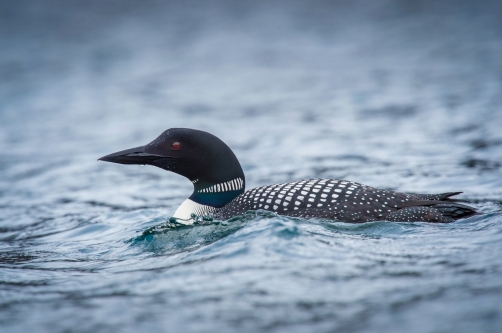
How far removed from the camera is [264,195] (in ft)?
13.8

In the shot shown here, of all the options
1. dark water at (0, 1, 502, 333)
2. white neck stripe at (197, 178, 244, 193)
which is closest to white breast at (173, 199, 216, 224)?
white neck stripe at (197, 178, 244, 193)

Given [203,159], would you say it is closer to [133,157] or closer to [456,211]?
[133,157]

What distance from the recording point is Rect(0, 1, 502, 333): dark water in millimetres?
2918

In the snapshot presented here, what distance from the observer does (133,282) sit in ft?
10.8

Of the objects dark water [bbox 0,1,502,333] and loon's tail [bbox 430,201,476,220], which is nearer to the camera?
dark water [bbox 0,1,502,333]

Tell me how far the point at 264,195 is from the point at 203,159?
0.53m

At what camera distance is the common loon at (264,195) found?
4043 mm

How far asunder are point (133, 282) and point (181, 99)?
7777mm

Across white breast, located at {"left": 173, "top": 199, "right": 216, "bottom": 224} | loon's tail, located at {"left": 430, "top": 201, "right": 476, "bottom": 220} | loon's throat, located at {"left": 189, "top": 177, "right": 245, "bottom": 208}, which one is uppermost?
loon's throat, located at {"left": 189, "top": 177, "right": 245, "bottom": 208}

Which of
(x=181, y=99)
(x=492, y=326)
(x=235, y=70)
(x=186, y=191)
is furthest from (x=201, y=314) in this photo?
(x=235, y=70)

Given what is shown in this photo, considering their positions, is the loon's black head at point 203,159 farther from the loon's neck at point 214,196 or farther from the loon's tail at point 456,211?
the loon's tail at point 456,211

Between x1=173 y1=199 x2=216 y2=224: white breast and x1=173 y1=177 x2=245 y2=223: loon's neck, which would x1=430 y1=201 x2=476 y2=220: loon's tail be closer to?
x1=173 y1=177 x2=245 y2=223: loon's neck

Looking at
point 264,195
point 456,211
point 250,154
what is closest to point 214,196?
point 264,195

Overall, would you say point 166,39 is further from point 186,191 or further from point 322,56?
point 186,191
